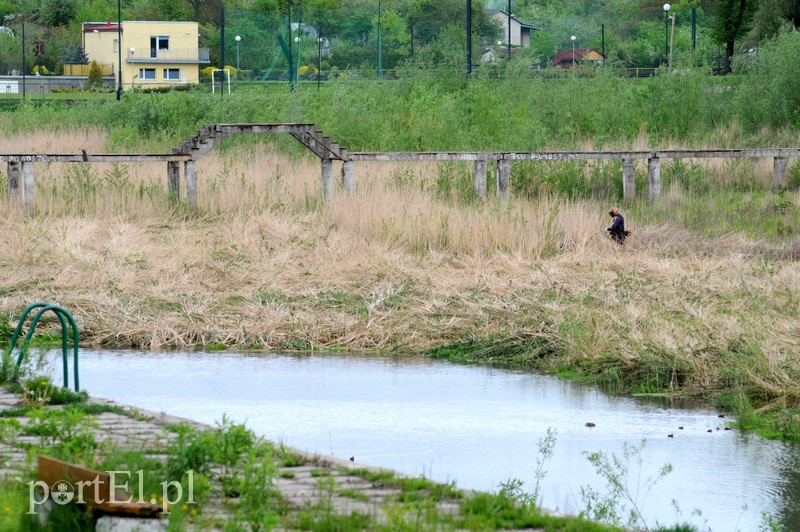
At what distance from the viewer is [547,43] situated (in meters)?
103

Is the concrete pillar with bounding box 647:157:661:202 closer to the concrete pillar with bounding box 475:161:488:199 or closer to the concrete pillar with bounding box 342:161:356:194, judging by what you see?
the concrete pillar with bounding box 475:161:488:199

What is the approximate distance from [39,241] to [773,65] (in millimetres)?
19241

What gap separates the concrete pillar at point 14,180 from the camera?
19531 millimetres

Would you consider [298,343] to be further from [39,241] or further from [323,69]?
[323,69]

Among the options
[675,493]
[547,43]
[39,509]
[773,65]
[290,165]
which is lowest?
[675,493]

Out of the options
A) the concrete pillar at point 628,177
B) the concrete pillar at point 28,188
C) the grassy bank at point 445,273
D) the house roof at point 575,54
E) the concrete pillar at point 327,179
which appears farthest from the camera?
the house roof at point 575,54

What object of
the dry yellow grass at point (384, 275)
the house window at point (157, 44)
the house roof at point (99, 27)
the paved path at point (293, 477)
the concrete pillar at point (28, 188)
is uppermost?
the house roof at point (99, 27)

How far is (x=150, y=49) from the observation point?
8512 centimetres

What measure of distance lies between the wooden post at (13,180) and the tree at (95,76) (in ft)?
205

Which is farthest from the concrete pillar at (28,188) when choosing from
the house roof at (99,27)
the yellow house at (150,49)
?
the house roof at (99,27)

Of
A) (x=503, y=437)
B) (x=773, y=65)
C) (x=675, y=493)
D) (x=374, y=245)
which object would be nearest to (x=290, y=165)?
(x=374, y=245)

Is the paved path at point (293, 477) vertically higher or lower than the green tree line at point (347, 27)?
lower

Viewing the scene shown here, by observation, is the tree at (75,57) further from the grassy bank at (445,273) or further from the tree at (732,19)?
the grassy bank at (445,273)

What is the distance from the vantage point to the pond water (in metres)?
8.37
